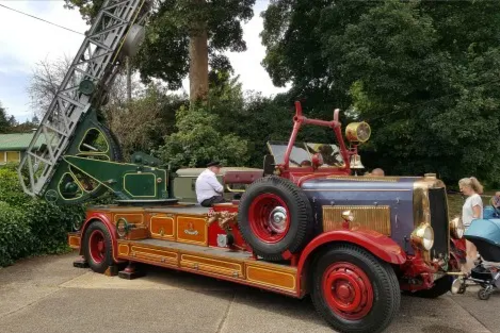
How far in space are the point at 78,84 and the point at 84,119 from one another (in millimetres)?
669

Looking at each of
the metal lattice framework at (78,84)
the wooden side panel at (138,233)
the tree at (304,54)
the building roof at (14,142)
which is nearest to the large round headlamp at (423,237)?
the wooden side panel at (138,233)

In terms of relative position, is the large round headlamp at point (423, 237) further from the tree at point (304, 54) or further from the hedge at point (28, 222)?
the tree at point (304, 54)

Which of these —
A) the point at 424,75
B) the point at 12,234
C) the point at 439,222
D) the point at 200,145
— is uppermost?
the point at 424,75

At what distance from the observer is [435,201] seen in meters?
4.99

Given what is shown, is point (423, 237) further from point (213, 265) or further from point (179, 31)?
point (179, 31)

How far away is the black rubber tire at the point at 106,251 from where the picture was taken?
722 cm

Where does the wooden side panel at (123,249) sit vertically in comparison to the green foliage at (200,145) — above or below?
below

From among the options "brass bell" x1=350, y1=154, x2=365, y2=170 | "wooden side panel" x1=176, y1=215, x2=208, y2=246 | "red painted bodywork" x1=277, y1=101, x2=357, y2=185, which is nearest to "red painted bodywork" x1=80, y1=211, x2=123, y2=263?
"wooden side panel" x1=176, y1=215, x2=208, y2=246

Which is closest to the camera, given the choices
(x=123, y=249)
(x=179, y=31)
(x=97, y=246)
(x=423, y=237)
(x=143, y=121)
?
(x=423, y=237)

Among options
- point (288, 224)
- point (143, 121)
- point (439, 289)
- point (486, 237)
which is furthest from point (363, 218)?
point (143, 121)

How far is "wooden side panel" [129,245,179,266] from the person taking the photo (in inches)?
250

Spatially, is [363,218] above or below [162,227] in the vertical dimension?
above

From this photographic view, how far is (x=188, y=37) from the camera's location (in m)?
16.8

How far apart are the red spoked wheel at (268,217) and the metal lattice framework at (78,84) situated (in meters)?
4.47
